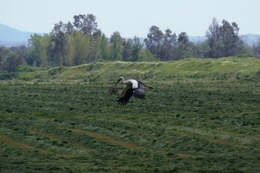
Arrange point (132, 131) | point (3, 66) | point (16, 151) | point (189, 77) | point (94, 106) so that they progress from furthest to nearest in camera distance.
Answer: point (3, 66) → point (189, 77) → point (94, 106) → point (132, 131) → point (16, 151)

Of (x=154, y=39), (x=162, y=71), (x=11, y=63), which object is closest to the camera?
(x=162, y=71)

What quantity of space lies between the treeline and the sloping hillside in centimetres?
1028

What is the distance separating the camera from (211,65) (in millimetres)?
76375

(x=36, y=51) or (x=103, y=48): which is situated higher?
(x=103, y=48)

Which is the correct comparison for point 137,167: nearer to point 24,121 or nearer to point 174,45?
point 24,121

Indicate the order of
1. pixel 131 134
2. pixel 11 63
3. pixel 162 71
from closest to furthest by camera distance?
pixel 131 134 → pixel 162 71 → pixel 11 63

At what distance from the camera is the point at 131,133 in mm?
25109

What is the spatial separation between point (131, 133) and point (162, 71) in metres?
54.2

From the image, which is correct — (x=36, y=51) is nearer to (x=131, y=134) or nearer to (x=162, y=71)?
(x=162, y=71)

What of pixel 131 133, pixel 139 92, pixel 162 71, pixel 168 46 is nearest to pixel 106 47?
pixel 168 46

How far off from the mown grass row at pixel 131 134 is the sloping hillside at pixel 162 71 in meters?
29.4

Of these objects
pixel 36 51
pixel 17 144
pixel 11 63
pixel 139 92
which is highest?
pixel 36 51

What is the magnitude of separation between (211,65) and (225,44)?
118ft

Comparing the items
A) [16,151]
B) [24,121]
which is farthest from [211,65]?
[16,151]
